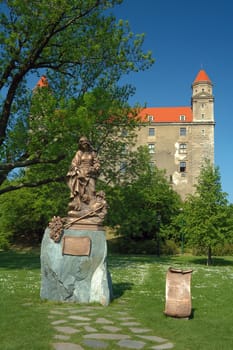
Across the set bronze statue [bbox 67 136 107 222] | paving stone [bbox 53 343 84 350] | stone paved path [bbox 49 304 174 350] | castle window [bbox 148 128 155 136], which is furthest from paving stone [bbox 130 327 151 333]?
castle window [bbox 148 128 155 136]

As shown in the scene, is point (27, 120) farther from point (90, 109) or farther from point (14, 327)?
point (14, 327)

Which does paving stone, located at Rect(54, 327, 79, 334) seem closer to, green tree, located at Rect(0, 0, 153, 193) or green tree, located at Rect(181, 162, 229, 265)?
green tree, located at Rect(0, 0, 153, 193)

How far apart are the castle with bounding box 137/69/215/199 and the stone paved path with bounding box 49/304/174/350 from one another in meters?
70.2

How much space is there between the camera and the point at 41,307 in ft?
35.4

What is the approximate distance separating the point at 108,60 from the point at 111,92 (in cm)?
244

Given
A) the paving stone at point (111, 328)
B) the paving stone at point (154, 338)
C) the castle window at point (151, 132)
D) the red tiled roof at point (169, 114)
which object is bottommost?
the paving stone at point (154, 338)

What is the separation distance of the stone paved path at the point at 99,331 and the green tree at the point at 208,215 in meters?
20.7

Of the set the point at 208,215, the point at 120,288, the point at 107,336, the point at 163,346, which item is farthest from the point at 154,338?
the point at 208,215

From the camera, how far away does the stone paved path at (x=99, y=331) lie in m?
7.12

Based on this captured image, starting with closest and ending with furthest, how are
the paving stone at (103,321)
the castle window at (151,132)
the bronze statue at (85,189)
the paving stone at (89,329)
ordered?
the paving stone at (89,329) < the paving stone at (103,321) < the bronze statue at (85,189) < the castle window at (151,132)

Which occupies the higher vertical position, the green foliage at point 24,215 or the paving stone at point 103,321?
the green foliage at point 24,215

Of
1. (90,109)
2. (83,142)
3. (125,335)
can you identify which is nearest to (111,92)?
(90,109)

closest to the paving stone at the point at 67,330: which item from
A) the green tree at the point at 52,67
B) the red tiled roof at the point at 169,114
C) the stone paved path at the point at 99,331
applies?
the stone paved path at the point at 99,331

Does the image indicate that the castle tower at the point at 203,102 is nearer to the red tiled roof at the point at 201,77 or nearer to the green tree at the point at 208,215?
the red tiled roof at the point at 201,77
